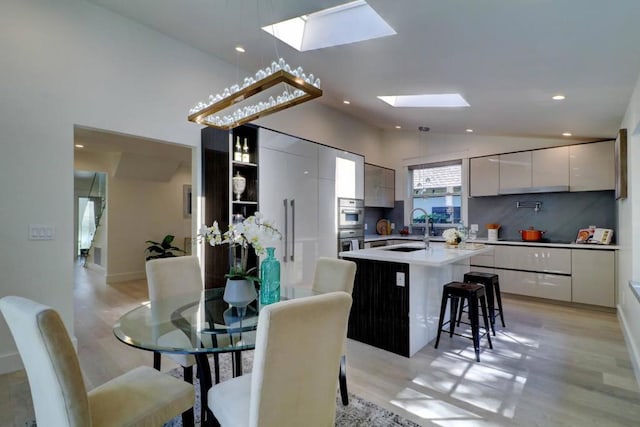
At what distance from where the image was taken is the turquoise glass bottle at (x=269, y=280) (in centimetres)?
187

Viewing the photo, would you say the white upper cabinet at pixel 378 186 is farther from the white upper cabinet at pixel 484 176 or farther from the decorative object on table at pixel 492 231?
the decorative object on table at pixel 492 231

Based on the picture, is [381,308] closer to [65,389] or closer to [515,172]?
[65,389]

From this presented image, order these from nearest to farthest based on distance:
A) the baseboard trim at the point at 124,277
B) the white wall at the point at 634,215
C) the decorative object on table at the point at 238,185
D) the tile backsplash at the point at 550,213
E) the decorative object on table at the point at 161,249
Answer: the white wall at the point at 634,215
the decorative object on table at the point at 238,185
the tile backsplash at the point at 550,213
the baseboard trim at the point at 124,277
the decorative object on table at the point at 161,249

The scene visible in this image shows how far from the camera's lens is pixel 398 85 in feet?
11.7

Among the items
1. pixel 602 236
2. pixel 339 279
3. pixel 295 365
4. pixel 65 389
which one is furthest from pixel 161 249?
pixel 602 236

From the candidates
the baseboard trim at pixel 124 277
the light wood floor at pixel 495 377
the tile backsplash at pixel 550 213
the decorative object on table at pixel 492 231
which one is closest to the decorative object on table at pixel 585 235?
the tile backsplash at pixel 550 213

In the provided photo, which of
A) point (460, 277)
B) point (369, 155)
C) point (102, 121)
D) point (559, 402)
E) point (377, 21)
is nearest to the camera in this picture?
point (559, 402)

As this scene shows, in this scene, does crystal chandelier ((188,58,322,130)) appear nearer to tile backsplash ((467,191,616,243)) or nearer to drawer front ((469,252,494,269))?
drawer front ((469,252,494,269))

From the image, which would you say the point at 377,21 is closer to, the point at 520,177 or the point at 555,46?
the point at 555,46

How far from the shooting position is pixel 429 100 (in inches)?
163

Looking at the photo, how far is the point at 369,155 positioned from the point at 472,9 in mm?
4399

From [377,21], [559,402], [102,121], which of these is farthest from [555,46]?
[102,121]

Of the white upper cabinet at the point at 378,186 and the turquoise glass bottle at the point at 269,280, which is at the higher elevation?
the white upper cabinet at the point at 378,186

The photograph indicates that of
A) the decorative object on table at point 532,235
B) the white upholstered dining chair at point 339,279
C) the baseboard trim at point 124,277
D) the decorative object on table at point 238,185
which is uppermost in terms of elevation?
the decorative object on table at point 238,185
